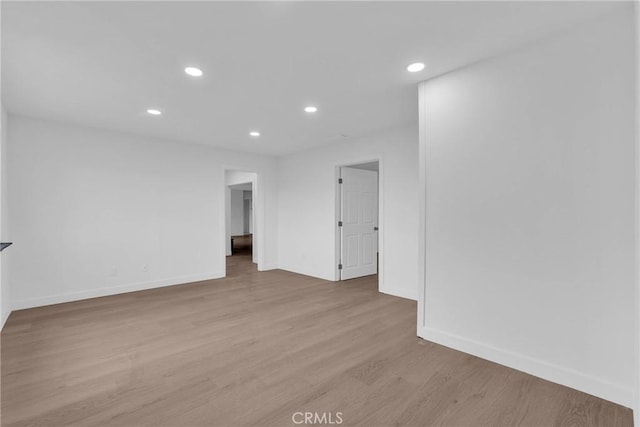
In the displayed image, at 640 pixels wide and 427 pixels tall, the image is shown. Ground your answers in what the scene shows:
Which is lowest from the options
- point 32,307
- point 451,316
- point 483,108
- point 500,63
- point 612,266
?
point 32,307

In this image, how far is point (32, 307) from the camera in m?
3.78

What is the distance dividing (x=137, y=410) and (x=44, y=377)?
989mm

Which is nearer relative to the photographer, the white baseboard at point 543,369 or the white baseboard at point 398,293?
the white baseboard at point 543,369

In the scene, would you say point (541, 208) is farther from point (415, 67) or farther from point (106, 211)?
Answer: point (106, 211)

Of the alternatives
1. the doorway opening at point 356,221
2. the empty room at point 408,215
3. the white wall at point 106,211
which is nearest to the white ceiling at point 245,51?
the empty room at point 408,215

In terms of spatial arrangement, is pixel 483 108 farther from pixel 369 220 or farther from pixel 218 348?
pixel 369 220

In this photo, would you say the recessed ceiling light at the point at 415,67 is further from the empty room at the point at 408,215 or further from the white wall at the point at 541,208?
the white wall at the point at 541,208

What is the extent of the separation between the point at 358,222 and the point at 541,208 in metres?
3.56

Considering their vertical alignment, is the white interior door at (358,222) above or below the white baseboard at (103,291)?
above

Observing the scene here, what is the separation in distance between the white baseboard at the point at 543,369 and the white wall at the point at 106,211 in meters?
4.23

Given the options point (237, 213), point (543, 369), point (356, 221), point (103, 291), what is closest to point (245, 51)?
point (543, 369)

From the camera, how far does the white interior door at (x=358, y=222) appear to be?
534cm

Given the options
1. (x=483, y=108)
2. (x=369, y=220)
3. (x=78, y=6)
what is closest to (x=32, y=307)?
(x=78, y=6)

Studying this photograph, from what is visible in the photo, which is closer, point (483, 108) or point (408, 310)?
point (483, 108)
